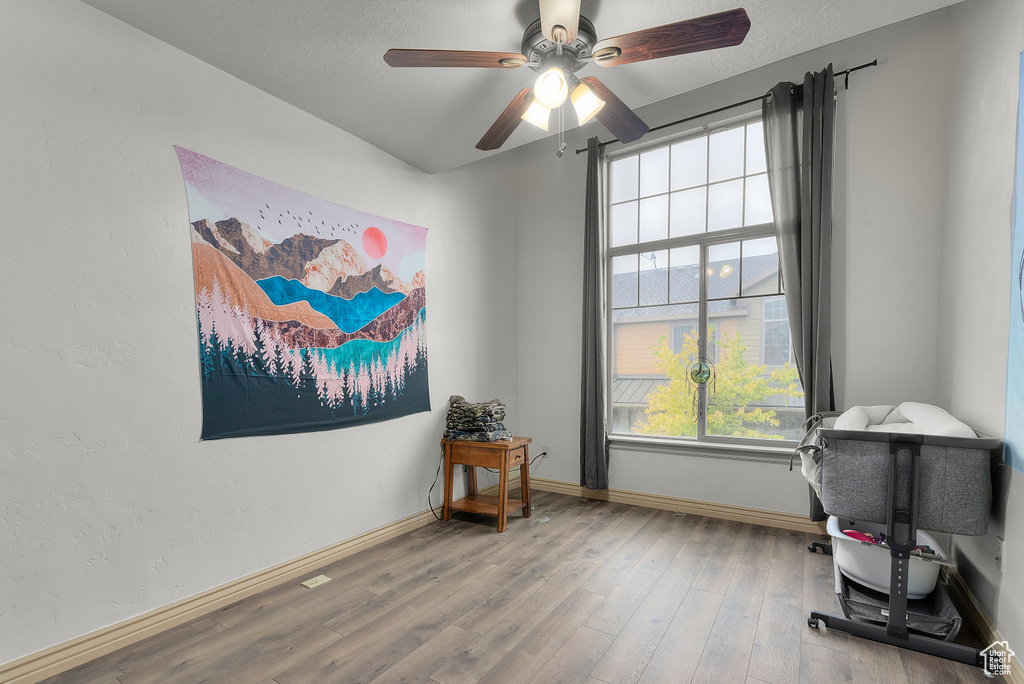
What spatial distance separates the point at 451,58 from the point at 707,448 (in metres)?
3.10

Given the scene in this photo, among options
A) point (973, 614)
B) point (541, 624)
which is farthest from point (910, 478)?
point (541, 624)

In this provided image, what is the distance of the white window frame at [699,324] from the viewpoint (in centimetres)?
335

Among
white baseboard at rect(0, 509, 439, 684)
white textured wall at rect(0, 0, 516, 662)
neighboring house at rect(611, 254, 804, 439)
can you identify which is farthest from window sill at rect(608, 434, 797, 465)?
white textured wall at rect(0, 0, 516, 662)

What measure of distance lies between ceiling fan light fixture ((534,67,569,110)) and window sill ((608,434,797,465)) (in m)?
2.59

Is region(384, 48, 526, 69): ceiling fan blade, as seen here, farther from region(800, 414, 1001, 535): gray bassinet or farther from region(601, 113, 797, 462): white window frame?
region(601, 113, 797, 462): white window frame

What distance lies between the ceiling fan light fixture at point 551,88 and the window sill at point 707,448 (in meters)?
2.59

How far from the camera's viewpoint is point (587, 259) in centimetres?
396

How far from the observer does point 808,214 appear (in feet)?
10.0

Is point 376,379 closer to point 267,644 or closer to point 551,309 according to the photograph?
point 267,644

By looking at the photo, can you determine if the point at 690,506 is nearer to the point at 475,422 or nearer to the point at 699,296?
the point at 699,296

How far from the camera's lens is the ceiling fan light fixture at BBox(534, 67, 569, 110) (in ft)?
6.06

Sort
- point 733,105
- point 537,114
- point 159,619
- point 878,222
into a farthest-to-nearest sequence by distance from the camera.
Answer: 1. point 733,105
2. point 878,222
3. point 537,114
4. point 159,619

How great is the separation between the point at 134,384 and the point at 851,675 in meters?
3.09

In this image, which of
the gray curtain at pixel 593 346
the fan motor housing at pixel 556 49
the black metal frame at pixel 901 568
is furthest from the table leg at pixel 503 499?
the fan motor housing at pixel 556 49
